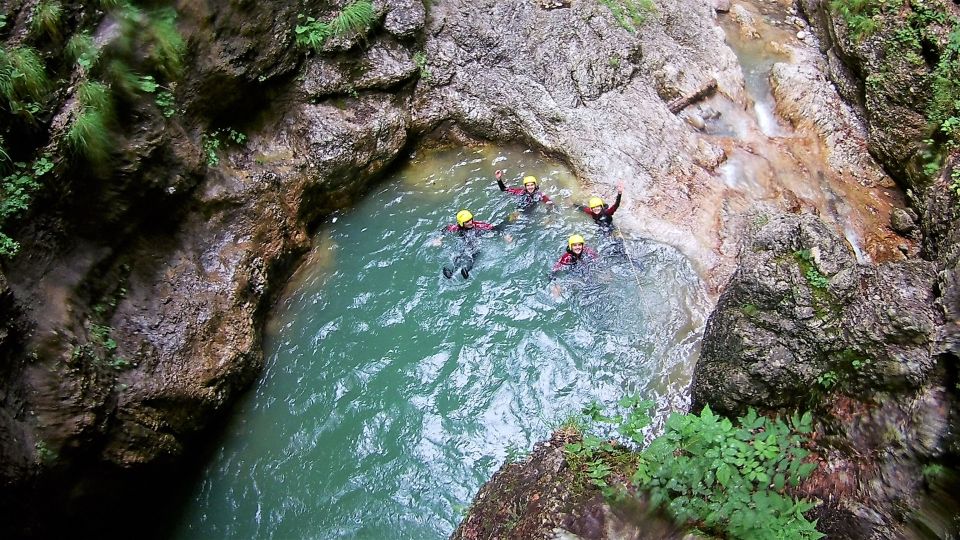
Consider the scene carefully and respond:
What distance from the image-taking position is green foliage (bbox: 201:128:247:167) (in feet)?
27.6

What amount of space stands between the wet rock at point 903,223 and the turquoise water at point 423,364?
352 cm

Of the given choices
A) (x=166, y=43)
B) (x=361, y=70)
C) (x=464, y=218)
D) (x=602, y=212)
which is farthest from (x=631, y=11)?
(x=166, y=43)

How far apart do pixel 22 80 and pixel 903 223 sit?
39.7ft

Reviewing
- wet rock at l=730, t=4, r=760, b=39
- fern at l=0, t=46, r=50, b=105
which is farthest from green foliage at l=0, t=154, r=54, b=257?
wet rock at l=730, t=4, r=760, b=39

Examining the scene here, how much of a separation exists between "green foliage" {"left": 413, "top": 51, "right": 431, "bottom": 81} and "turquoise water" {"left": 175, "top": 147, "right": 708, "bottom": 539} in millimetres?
2489

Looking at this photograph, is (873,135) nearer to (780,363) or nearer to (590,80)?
(590,80)

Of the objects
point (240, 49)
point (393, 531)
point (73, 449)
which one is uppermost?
point (240, 49)

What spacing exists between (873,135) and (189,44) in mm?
11454

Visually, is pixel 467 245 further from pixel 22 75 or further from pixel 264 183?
pixel 22 75

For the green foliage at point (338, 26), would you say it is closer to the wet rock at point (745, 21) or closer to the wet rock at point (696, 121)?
the wet rock at point (696, 121)

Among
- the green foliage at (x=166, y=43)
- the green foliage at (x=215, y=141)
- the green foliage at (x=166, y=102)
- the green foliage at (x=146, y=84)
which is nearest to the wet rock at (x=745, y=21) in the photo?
the green foliage at (x=215, y=141)

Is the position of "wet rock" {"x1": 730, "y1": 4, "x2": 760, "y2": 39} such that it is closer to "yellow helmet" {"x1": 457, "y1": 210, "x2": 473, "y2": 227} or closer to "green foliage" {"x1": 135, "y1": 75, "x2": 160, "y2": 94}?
"yellow helmet" {"x1": 457, "y1": 210, "x2": 473, "y2": 227}

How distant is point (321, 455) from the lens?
24.0 ft

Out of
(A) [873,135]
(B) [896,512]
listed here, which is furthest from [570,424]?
(A) [873,135]
